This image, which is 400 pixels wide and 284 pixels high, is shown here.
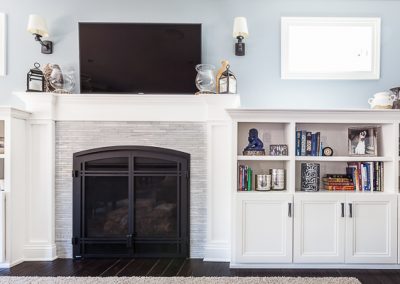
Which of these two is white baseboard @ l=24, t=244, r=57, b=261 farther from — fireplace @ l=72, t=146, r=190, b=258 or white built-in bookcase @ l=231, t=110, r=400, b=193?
white built-in bookcase @ l=231, t=110, r=400, b=193

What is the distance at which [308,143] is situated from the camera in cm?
293

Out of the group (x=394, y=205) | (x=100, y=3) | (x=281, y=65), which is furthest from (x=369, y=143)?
(x=100, y=3)

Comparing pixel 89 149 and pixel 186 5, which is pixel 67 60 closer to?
pixel 89 149

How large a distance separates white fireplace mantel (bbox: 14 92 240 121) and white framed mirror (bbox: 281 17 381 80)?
0.77m

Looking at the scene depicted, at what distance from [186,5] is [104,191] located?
2.01 m

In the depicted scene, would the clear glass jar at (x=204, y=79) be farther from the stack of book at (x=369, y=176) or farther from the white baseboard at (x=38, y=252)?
the white baseboard at (x=38, y=252)

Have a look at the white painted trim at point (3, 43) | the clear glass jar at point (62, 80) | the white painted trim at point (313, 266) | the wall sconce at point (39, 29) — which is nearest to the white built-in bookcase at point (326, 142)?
the white painted trim at point (313, 266)

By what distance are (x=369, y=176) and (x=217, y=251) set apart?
1.56 meters

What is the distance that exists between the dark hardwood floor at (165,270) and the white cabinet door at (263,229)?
0.41 feet

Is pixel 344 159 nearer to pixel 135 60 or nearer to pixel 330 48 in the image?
pixel 330 48

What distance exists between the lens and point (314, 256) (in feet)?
9.17

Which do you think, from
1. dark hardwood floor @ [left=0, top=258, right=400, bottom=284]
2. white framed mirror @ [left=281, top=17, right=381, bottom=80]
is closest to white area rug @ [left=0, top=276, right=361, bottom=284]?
dark hardwood floor @ [left=0, top=258, right=400, bottom=284]

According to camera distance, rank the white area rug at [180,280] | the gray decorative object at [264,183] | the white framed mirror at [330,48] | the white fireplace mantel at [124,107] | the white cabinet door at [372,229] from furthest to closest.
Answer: the white framed mirror at [330,48] → the white fireplace mantel at [124,107] → the gray decorative object at [264,183] → the white cabinet door at [372,229] → the white area rug at [180,280]

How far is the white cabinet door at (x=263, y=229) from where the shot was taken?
2.80 m
